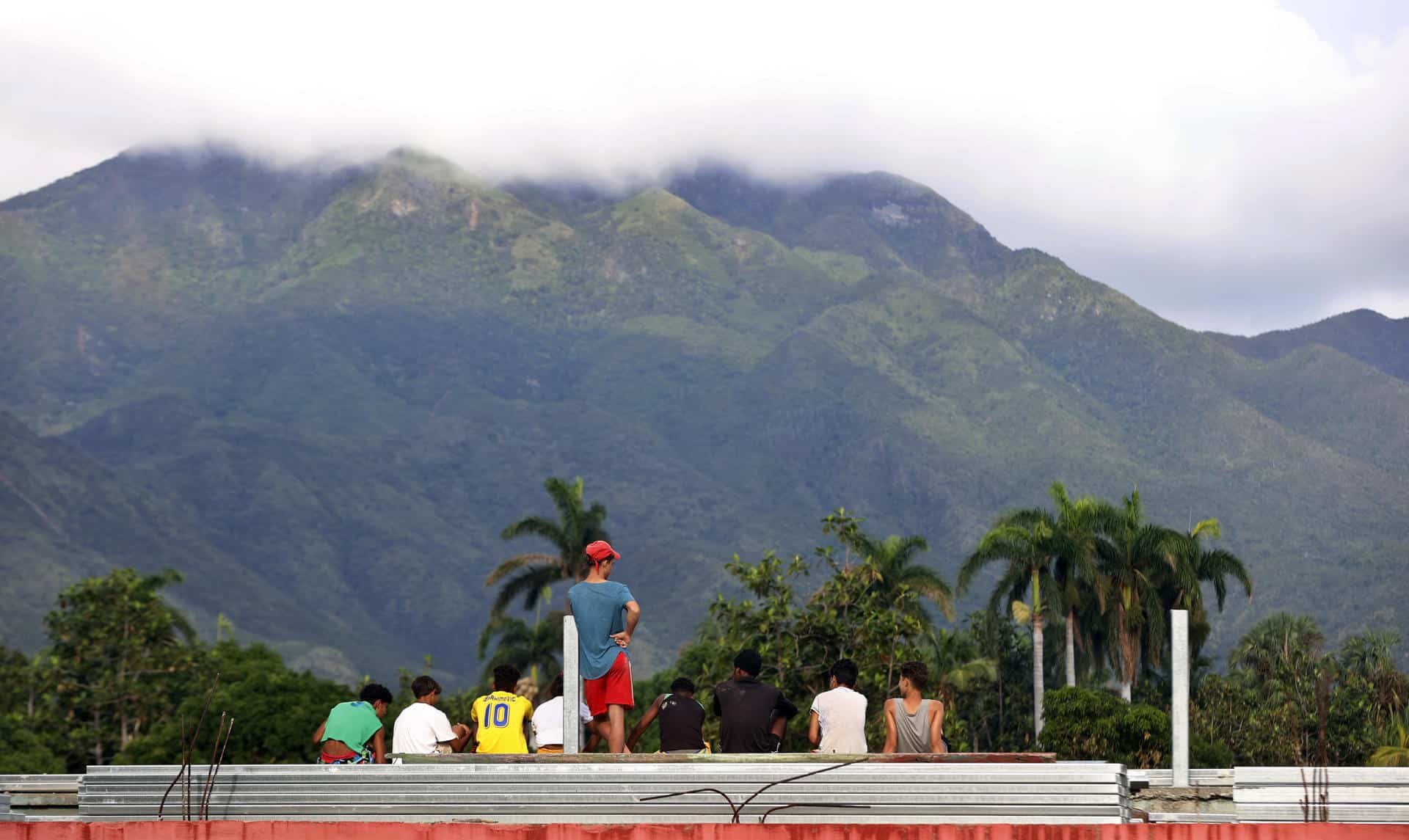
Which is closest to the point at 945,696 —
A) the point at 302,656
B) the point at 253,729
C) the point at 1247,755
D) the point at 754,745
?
the point at 1247,755

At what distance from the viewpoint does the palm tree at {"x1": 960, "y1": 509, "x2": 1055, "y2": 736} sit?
62344 mm

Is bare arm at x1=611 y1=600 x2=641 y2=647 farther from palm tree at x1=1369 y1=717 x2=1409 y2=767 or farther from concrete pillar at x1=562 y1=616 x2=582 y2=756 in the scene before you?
palm tree at x1=1369 y1=717 x2=1409 y2=767

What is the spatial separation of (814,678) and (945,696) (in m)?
19.6

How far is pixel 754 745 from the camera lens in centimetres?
1283

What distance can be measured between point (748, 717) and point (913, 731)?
124cm

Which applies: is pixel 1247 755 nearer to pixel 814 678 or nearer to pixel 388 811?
pixel 814 678

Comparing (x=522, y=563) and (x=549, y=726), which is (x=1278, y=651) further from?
(x=549, y=726)

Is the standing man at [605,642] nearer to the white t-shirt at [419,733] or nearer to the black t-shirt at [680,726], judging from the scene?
the black t-shirt at [680,726]

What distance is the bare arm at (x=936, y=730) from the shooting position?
40.8 feet

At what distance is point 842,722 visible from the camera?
12.6m

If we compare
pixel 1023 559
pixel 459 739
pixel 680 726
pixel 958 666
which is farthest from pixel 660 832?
pixel 958 666

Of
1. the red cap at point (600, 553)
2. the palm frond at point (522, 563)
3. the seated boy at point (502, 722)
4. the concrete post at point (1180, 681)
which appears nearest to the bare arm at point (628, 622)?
the red cap at point (600, 553)

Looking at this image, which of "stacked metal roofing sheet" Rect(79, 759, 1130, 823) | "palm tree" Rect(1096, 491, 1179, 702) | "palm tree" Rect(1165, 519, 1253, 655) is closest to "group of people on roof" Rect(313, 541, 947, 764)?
"stacked metal roofing sheet" Rect(79, 759, 1130, 823)

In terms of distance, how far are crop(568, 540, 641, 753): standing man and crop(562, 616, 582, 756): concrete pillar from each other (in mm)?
904
